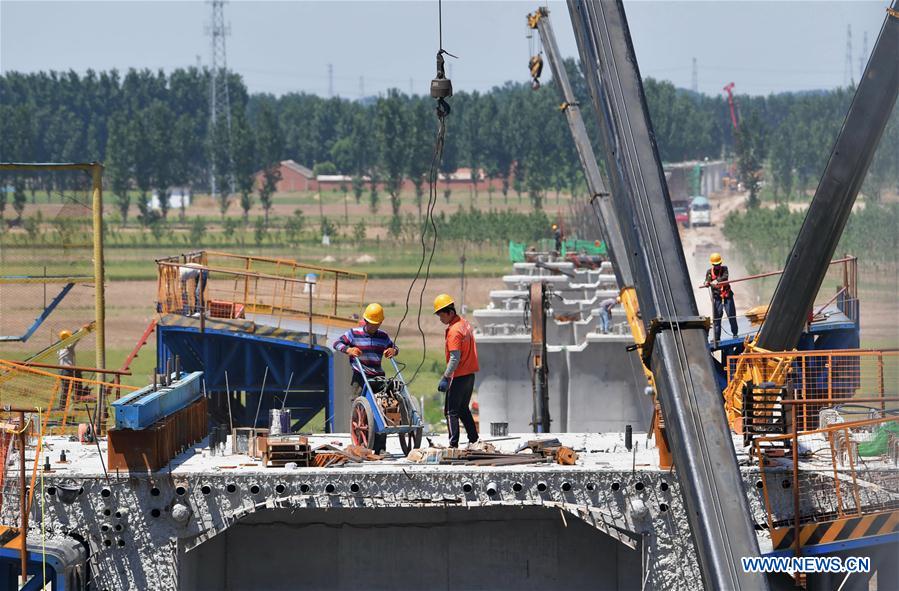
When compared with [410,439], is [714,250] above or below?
above

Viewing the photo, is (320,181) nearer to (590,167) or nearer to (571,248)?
(571,248)

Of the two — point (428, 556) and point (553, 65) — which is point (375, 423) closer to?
point (428, 556)

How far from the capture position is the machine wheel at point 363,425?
54.3ft

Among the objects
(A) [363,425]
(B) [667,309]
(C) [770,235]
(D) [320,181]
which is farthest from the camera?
(D) [320,181]

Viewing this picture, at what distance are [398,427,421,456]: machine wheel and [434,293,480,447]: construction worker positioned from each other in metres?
0.38

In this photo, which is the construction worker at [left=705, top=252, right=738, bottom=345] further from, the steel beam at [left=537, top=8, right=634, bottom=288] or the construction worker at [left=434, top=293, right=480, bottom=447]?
the construction worker at [left=434, top=293, right=480, bottom=447]

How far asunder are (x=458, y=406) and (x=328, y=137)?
147 m

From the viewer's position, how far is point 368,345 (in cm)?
1647

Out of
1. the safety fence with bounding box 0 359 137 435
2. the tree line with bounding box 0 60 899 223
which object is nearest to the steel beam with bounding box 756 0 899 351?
the safety fence with bounding box 0 359 137 435

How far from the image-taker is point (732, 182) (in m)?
167

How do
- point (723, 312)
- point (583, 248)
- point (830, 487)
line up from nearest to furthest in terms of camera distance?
1. point (830, 487)
2. point (723, 312)
3. point (583, 248)

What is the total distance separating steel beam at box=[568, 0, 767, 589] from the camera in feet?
36.7

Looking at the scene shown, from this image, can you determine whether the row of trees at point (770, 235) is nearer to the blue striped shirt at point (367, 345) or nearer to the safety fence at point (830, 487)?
the safety fence at point (830, 487)

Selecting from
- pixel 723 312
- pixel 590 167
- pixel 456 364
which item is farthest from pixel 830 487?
pixel 590 167
